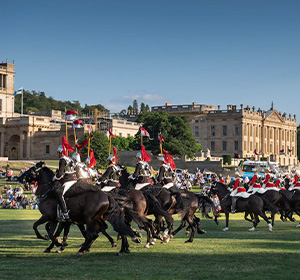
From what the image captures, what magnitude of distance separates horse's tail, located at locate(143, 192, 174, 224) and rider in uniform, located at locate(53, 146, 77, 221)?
2.64 metres

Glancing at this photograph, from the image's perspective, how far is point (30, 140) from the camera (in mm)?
95500

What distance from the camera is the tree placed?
8812cm

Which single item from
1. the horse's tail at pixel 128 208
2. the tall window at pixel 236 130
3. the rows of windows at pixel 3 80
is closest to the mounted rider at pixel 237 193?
the horse's tail at pixel 128 208

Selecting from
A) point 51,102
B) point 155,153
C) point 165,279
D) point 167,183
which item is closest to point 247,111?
point 155,153

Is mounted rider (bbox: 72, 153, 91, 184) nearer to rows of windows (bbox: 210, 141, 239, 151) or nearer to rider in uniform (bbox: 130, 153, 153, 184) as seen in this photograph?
rider in uniform (bbox: 130, 153, 153, 184)

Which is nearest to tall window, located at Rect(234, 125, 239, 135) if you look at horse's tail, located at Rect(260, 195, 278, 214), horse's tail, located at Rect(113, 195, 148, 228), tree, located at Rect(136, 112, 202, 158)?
tree, located at Rect(136, 112, 202, 158)

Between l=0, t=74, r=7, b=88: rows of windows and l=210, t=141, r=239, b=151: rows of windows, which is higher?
l=0, t=74, r=7, b=88: rows of windows

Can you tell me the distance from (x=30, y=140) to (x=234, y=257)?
Result: 84.7 m

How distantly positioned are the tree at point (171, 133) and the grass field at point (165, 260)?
68858mm

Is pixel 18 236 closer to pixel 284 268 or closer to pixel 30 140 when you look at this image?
pixel 284 268

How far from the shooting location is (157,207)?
54.8 ft

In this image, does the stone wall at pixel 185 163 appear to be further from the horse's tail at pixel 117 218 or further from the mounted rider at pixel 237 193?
A: the horse's tail at pixel 117 218

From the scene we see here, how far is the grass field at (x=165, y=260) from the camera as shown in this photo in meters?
11.6

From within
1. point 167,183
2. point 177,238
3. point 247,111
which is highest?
point 247,111
